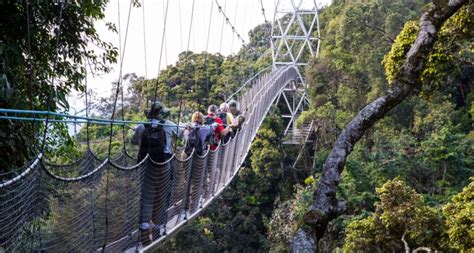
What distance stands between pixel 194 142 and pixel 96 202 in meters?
1.28

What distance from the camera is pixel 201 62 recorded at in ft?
44.9

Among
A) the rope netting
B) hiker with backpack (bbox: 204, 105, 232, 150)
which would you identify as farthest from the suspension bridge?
hiker with backpack (bbox: 204, 105, 232, 150)

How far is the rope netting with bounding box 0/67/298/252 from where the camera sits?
2.11 metres

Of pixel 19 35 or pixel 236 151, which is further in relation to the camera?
pixel 236 151

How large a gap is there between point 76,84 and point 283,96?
42.7 feet

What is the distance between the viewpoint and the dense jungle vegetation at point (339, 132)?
345 cm

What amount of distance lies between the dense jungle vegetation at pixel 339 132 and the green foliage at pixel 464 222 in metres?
0.01

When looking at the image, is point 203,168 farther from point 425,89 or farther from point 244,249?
point 244,249

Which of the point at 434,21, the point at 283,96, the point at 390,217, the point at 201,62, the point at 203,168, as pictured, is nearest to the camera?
the point at 434,21

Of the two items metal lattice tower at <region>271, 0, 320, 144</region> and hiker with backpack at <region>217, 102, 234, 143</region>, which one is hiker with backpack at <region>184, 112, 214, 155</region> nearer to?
hiker with backpack at <region>217, 102, 234, 143</region>

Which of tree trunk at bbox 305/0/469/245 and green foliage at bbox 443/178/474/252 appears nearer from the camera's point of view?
tree trunk at bbox 305/0/469/245

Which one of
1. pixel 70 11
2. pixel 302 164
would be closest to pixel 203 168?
pixel 70 11

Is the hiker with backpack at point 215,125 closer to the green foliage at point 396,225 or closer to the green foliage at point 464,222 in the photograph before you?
the green foliage at point 464,222

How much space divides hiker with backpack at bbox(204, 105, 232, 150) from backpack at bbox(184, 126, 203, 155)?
31cm
